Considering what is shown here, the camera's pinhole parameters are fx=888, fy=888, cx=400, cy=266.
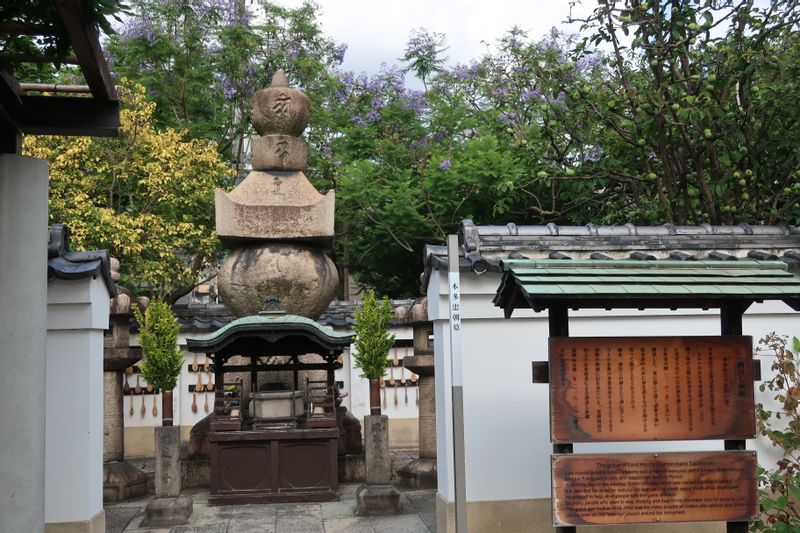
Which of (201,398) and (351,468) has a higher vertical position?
(201,398)

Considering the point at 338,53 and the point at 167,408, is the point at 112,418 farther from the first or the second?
the point at 338,53

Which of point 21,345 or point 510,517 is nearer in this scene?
point 21,345

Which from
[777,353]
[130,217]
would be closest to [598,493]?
[777,353]

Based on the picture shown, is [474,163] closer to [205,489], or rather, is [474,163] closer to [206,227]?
[206,227]

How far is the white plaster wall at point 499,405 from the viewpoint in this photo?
334 inches

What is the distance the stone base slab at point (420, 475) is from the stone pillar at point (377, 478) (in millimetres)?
1704

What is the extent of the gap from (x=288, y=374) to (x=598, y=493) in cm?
843

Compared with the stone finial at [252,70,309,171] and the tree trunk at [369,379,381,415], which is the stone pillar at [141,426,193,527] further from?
the stone finial at [252,70,309,171]

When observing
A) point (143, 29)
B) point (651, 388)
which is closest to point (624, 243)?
point (651, 388)

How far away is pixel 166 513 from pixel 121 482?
2127mm

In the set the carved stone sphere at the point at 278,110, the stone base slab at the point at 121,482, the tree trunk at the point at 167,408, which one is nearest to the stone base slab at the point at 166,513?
the tree trunk at the point at 167,408

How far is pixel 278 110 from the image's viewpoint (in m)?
14.6

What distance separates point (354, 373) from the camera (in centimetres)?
1756

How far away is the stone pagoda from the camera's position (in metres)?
13.9
